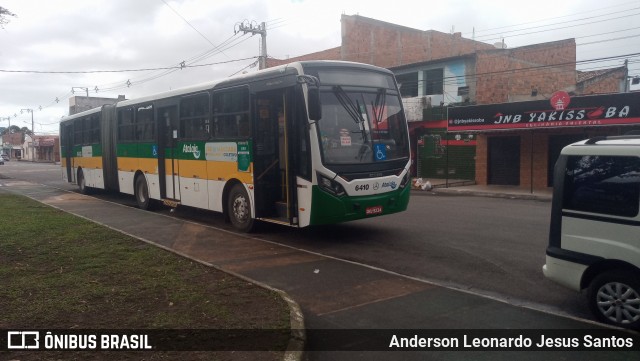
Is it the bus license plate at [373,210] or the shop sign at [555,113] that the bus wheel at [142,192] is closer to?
the bus license plate at [373,210]

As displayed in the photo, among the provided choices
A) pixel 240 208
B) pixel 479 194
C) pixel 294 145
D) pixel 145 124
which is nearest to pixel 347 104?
pixel 294 145

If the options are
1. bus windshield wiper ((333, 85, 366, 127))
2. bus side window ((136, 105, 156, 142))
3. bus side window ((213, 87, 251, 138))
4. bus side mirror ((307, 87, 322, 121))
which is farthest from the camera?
bus side window ((136, 105, 156, 142))

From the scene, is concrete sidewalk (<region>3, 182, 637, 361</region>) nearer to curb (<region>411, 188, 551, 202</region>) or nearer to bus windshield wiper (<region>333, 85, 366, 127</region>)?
bus windshield wiper (<region>333, 85, 366, 127</region>)

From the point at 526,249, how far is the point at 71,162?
19400 millimetres

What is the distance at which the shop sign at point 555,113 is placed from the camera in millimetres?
17609

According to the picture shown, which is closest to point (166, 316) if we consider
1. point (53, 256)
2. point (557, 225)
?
point (53, 256)

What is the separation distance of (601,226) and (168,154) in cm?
1084

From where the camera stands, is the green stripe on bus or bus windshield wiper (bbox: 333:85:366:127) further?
bus windshield wiper (bbox: 333:85:366:127)

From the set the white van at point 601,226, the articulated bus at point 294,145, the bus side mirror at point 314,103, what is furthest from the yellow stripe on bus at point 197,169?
the white van at point 601,226

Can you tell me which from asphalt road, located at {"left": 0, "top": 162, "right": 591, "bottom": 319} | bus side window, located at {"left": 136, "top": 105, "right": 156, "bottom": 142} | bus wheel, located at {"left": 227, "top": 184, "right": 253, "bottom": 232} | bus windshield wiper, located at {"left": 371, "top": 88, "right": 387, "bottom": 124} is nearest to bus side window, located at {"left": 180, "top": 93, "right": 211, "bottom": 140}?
bus wheel, located at {"left": 227, "top": 184, "right": 253, "bottom": 232}

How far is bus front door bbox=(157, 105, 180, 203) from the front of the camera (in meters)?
13.1

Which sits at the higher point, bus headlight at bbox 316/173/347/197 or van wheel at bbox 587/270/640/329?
bus headlight at bbox 316/173/347/197

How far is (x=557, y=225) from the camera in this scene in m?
5.57

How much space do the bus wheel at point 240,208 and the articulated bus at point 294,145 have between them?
0.02m
